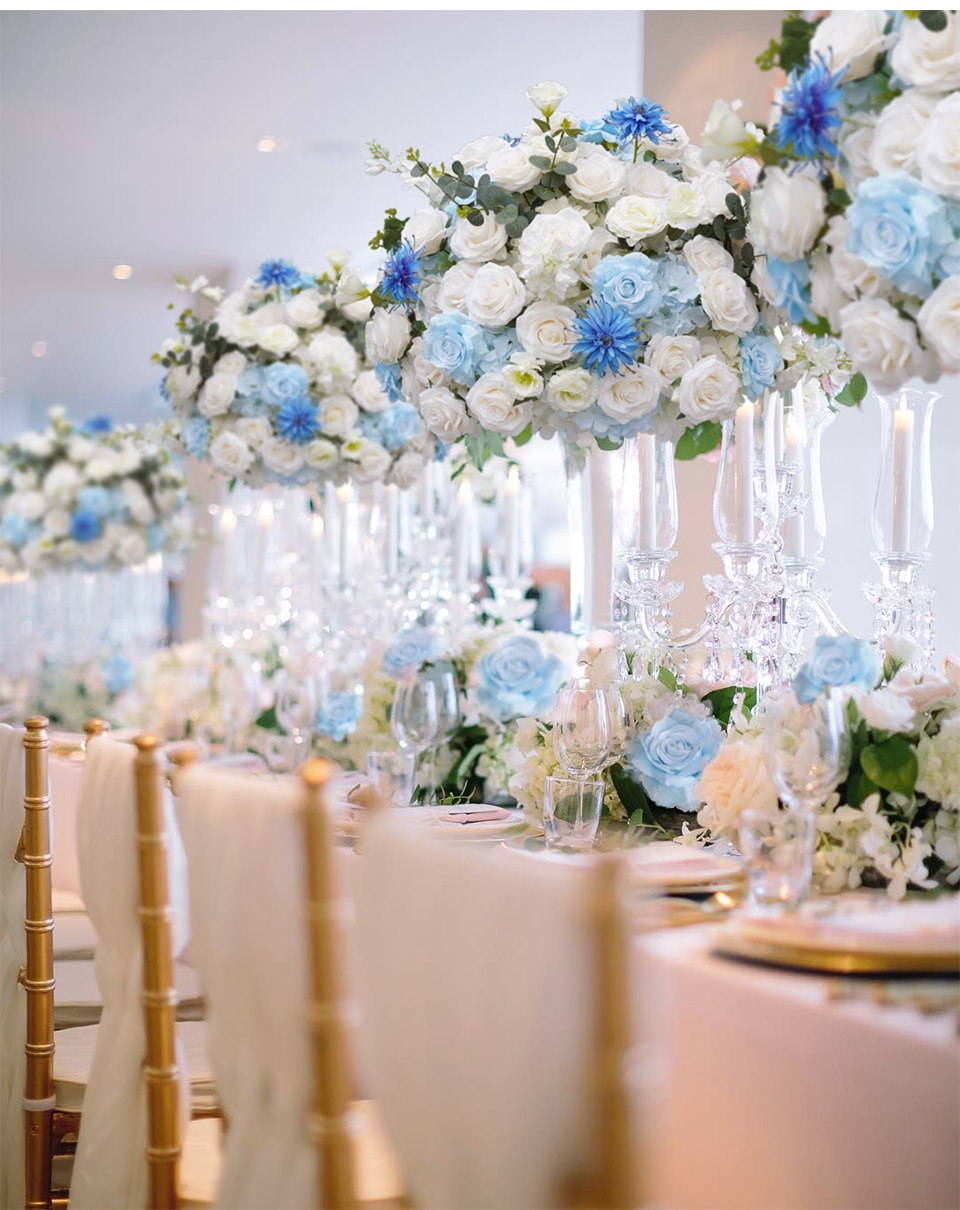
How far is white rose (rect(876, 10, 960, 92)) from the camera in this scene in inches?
60.6

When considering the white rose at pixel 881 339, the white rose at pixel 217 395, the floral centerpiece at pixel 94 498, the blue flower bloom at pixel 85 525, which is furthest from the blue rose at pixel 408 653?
the blue flower bloom at pixel 85 525

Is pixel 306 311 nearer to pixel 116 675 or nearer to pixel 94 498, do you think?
pixel 94 498

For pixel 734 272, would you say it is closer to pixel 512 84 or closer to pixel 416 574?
pixel 416 574

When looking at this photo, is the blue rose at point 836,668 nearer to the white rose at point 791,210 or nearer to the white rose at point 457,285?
the white rose at point 791,210

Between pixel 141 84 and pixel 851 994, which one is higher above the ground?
pixel 141 84

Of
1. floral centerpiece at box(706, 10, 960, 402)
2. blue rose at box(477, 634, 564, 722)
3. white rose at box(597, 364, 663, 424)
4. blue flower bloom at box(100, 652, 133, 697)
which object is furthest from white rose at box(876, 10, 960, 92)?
blue flower bloom at box(100, 652, 133, 697)

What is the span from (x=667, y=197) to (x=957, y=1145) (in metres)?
1.58

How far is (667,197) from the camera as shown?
2311 millimetres

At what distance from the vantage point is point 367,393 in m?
3.69

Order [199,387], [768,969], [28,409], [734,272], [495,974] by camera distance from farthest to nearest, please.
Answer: [28,409]
[199,387]
[734,272]
[768,969]
[495,974]

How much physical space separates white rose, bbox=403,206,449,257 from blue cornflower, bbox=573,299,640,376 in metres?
0.34

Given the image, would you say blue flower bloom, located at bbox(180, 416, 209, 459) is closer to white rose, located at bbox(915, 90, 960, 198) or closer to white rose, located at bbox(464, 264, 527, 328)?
white rose, located at bbox(464, 264, 527, 328)

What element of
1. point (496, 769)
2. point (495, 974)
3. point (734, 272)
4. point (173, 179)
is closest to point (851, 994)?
point (495, 974)

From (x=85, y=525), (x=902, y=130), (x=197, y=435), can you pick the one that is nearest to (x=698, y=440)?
(x=902, y=130)
